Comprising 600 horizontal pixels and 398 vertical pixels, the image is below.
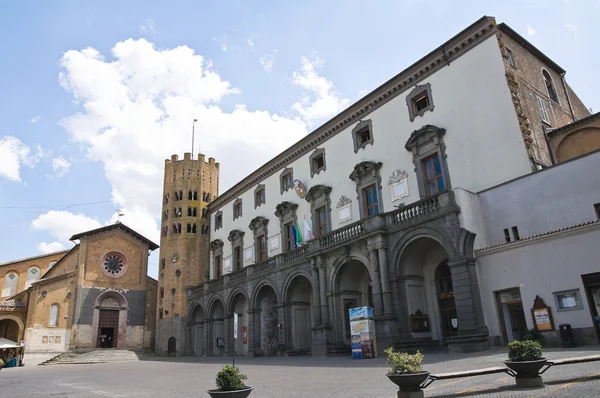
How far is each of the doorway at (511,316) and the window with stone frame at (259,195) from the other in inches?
902

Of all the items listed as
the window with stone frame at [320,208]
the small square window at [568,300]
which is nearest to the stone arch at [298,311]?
the window with stone frame at [320,208]

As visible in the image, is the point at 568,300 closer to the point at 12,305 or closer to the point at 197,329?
the point at 197,329

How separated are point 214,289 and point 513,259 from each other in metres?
27.1

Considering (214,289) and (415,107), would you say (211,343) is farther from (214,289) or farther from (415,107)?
(415,107)

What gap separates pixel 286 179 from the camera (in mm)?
35625

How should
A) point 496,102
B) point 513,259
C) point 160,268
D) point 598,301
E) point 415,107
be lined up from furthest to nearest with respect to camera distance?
point 160,268
point 415,107
point 496,102
point 513,259
point 598,301

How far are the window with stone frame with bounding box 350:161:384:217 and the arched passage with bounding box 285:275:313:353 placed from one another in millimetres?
6215

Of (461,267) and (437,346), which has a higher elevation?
(461,267)

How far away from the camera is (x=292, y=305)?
30.2 m

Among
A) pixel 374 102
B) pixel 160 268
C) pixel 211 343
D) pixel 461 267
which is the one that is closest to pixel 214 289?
pixel 211 343

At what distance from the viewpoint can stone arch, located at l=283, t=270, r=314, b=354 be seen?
29562 mm

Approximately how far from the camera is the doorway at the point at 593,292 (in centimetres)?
1552

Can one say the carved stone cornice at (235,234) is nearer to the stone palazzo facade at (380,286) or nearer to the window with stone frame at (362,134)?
the stone palazzo facade at (380,286)

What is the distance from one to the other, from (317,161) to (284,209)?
14.8 feet
